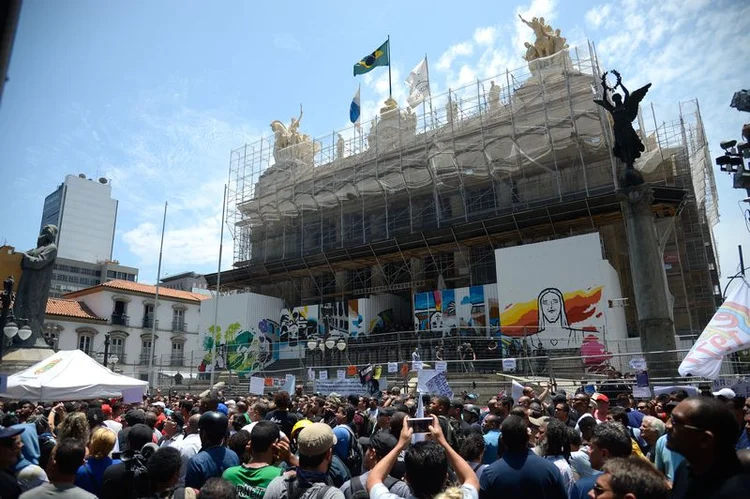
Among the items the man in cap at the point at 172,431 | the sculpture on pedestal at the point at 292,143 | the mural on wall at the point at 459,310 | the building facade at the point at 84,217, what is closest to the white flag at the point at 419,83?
the sculpture on pedestal at the point at 292,143

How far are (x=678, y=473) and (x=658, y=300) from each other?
12232 mm

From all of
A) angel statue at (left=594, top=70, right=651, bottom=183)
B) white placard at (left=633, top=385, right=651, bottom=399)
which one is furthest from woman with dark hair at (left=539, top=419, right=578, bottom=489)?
angel statue at (left=594, top=70, right=651, bottom=183)

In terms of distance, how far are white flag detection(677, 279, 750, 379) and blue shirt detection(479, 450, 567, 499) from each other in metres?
5.99

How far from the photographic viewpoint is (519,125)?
29594 mm

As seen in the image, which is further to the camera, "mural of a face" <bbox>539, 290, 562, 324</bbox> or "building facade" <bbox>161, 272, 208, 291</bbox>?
"building facade" <bbox>161, 272, 208, 291</bbox>

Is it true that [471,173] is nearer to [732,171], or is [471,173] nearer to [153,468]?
[732,171]

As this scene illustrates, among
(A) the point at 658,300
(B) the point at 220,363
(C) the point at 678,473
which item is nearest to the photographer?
(C) the point at 678,473

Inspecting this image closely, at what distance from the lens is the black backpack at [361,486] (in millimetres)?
→ 3404

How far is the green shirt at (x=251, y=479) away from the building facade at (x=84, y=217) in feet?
331

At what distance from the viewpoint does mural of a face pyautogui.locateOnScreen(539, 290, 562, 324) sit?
24.9 metres

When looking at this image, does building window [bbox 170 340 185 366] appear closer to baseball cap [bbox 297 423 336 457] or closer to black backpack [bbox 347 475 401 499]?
black backpack [bbox 347 475 401 499]

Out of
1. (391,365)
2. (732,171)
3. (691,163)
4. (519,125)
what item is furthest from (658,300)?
(691,163)

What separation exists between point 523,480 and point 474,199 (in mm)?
29280

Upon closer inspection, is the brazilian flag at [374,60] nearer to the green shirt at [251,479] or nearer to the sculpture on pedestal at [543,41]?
the sculpture on pedestal at [543,41]
